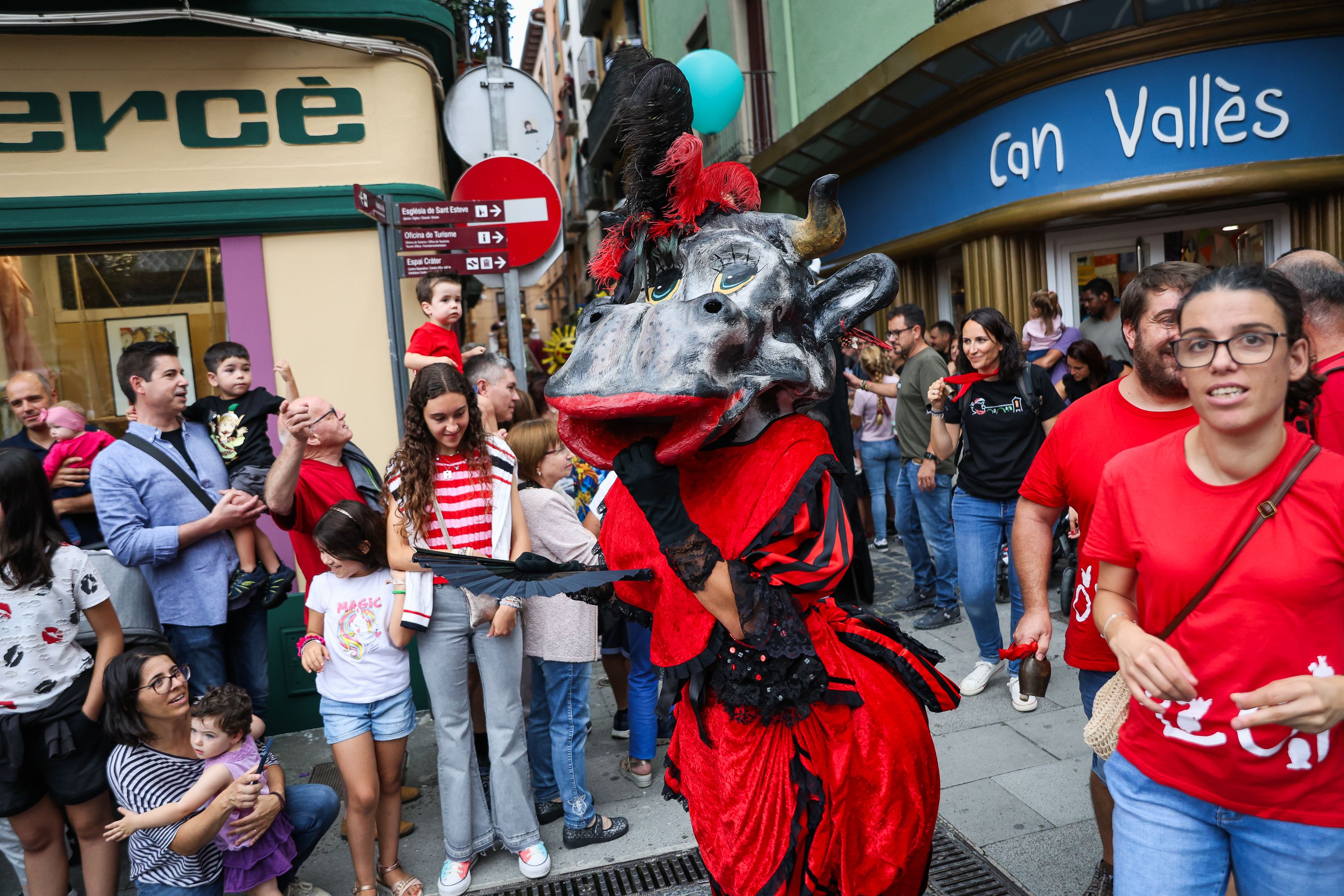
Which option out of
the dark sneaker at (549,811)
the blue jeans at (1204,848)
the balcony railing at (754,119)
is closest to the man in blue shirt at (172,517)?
the dark sneaker at (549,811)

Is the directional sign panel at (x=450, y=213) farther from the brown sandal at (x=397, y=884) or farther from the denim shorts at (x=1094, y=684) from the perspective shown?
the denim shorts at (x=1094, y=684)

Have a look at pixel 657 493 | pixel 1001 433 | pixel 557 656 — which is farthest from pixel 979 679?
pixel 657 493

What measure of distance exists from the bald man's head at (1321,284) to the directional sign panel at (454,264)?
139 inches

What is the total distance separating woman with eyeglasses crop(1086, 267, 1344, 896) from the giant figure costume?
0.51 m

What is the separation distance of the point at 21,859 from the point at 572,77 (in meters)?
26.7

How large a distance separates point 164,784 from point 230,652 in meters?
1.21

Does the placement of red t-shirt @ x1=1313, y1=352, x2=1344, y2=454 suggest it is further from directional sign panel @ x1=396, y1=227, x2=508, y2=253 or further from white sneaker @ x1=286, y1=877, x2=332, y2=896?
directional sign panel @ x1=396, y1=227, x2=508, y2=253

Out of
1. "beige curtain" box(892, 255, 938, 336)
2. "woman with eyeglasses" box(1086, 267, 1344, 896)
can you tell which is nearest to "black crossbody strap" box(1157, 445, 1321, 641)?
"woman with eyeglasses" box(1086, 267, 1344, 896)

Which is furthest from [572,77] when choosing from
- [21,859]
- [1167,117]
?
[21,859]

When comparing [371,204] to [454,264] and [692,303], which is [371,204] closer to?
[454,264]

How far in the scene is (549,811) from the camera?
3754 millimetres

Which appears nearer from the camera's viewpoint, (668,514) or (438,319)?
(668,514)

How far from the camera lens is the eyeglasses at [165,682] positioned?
282 cm

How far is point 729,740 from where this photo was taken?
1946 mm
